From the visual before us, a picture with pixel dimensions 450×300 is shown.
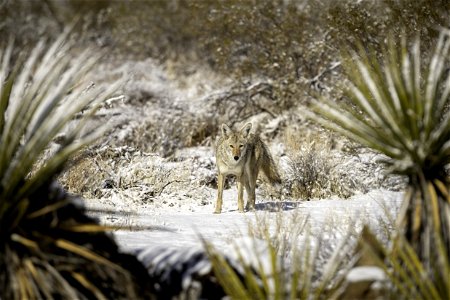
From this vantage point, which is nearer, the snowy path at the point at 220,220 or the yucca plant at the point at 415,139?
the yucca plant at the point at 415,139

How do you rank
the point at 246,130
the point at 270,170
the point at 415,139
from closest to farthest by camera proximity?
the point at 415,139, the point at 270,170, the point at 246,130

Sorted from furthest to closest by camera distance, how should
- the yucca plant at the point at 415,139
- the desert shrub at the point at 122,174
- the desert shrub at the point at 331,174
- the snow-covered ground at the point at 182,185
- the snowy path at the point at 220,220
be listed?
the desert shrub at the point at 331,174 → the desert shrub at the point at 122,174 → the snow-covered ground at the point at 182,185 → the snowy path at the point at 220,220 → the yucca plant at the point at 415,139

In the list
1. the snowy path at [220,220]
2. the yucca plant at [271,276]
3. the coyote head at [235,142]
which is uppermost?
the coyote head at [235,142]

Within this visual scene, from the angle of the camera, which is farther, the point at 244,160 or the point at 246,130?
the point at 246,130

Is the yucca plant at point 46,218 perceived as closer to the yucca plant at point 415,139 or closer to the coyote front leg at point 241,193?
the yucca plant at point 415,139

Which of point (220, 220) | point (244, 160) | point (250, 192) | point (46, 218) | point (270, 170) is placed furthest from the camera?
point (270, 170)

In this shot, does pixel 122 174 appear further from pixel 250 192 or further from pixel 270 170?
pixel 270 170

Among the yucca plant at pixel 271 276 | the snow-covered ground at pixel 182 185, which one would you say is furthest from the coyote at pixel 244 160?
the yucca plant at pixel 271 276

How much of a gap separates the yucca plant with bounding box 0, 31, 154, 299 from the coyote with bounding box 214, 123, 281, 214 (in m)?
5.04

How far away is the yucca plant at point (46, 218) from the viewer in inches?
105

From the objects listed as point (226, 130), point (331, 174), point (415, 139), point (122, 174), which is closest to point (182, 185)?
point (122, 174)

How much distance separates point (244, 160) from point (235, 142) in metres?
0.29

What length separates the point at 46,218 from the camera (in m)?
2.88

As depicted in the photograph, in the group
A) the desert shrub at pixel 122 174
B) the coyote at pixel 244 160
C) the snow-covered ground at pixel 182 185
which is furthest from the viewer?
the desert shrub at pixel 122 174
